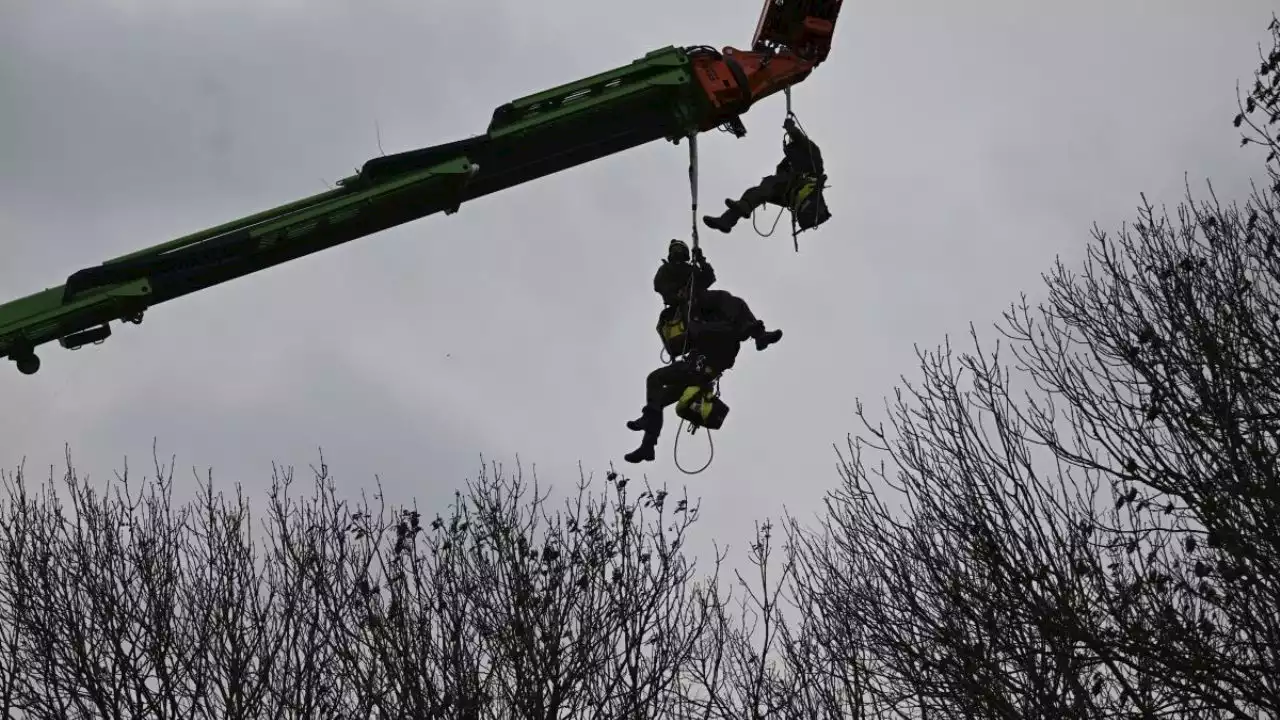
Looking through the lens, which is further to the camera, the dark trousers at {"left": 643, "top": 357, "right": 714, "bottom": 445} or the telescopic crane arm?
the dark trousers at {"left": 643, "top": 357, "right": 714, "bottom": 445}

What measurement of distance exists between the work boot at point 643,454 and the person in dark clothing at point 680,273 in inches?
34.7

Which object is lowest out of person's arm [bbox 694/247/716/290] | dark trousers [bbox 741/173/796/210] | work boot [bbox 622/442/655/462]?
work boot [bbox 622/442/655/462]

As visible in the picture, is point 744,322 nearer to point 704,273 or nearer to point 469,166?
point 704,273

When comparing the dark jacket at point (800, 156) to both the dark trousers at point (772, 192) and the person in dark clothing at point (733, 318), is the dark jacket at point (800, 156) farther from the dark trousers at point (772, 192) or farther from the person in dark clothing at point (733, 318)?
the person in dark clothing at point (733, 318)

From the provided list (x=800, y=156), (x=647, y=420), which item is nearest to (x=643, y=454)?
(x=647, y=420)

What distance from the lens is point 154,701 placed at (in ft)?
35.1

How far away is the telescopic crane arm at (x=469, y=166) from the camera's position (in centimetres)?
684

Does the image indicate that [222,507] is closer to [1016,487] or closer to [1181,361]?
[1016,487]

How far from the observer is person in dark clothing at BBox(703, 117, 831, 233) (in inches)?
301

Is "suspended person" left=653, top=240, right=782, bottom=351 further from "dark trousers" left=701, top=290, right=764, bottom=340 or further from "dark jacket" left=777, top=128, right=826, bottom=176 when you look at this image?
"dark jacket" left=777, top=128, right=826, bottom=176

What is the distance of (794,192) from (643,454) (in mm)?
1904

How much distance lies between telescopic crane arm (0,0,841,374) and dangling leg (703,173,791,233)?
425 millimetres

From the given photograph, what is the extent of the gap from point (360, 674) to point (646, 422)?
16.0ft

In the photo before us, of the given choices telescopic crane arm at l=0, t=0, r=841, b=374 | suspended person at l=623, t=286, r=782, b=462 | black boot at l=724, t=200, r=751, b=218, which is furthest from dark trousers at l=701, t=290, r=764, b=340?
telescopic crane arm at l=0, t=0, r=841, b=374
